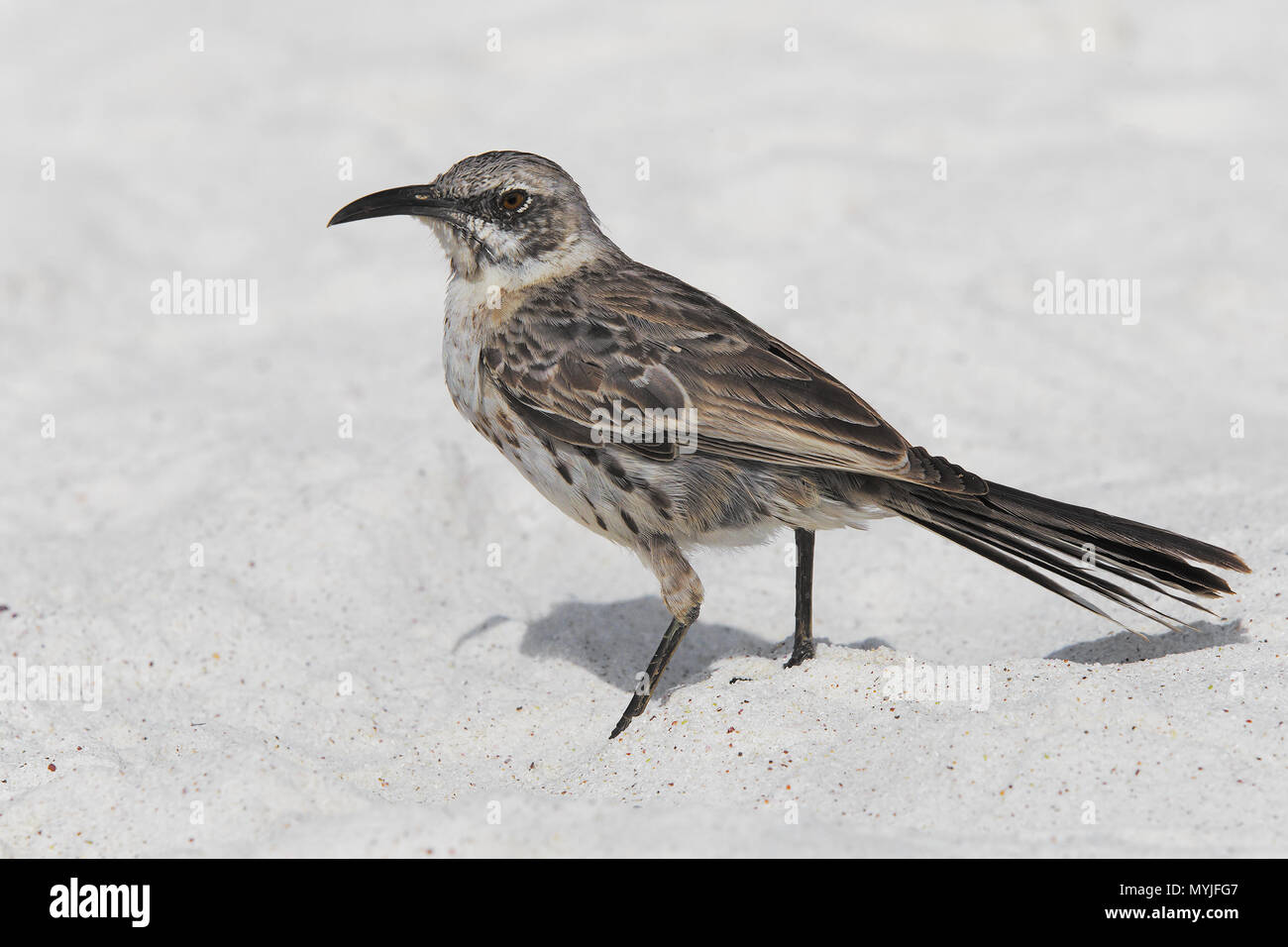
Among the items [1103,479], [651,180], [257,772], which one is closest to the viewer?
[257,772]

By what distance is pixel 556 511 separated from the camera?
6223 millimetres

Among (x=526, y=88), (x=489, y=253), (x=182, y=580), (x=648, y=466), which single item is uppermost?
(x=526, y=88)

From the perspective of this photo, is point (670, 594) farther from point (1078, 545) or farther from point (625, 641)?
point (1078, 545)

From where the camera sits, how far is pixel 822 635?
530 cm

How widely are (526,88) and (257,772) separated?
7597 mm

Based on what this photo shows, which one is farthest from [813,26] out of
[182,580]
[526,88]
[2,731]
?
[2,731]

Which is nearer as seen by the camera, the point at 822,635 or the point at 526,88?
the point at 822,635

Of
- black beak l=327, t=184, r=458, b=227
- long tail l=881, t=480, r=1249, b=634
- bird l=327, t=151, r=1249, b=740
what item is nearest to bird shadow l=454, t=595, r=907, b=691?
bird l=327, t=151, r=1249, b=740

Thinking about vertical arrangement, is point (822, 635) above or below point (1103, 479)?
below

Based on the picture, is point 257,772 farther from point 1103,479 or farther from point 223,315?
point 223,315

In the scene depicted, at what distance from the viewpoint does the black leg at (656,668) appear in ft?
14.3

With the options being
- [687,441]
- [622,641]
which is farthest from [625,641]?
[687,441]

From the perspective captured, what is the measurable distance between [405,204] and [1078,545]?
2663mm
